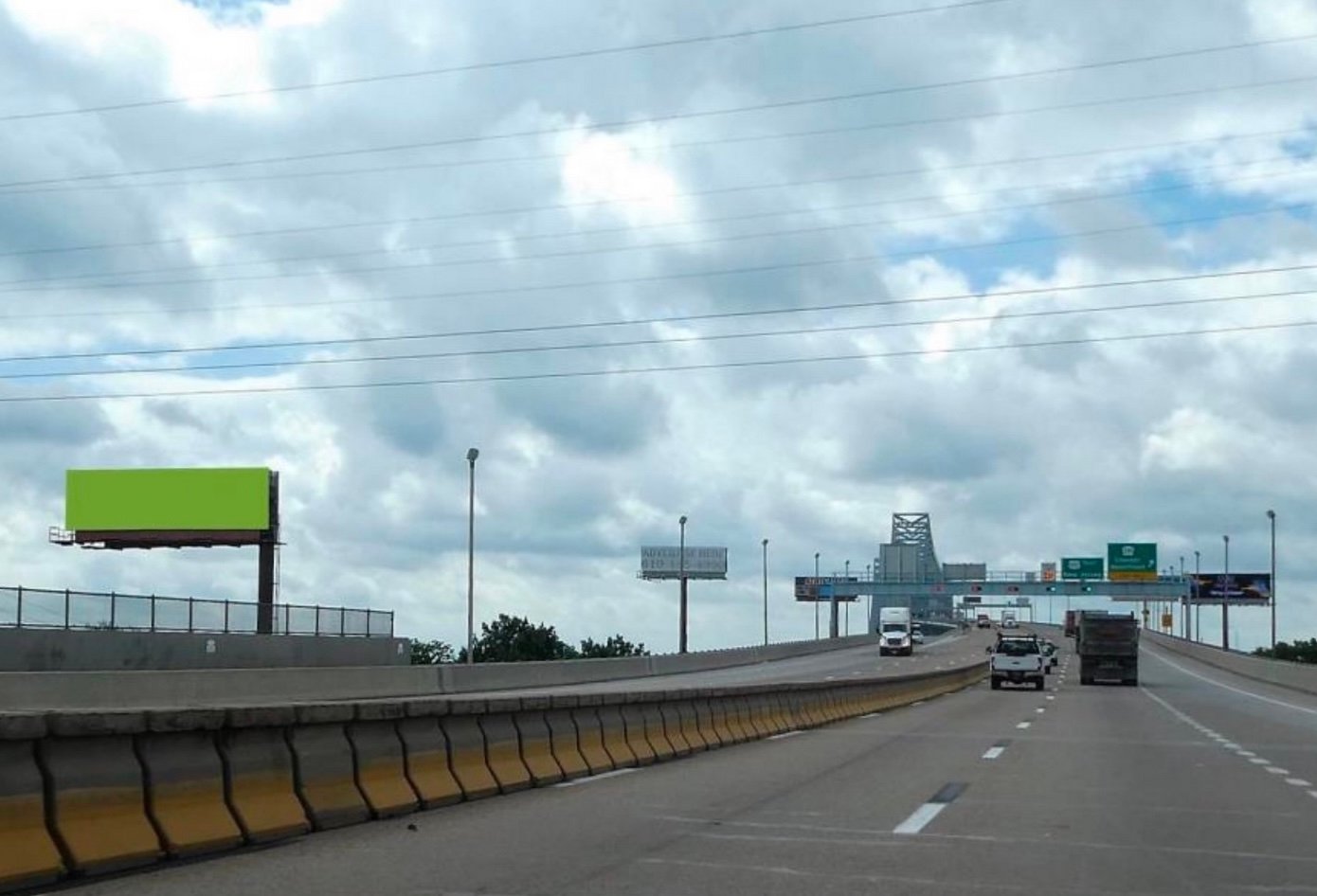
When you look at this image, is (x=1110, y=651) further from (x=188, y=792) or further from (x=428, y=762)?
(x=188, y=792)

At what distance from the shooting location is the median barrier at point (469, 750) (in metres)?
15.5

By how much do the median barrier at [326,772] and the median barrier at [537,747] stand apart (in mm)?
3760

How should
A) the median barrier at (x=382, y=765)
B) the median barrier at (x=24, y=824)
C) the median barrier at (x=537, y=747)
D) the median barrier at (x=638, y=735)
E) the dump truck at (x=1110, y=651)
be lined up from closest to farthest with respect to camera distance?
1. the median barrier at (x=24, y=824)
2. the median barrier at (x=382, y=765)
3. the median barrier at (x=537, y=747)
4. the median barrier at (x=638, y=735)
5. the dump truck at (x=1110, y=651)

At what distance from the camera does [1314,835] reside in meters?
14.3

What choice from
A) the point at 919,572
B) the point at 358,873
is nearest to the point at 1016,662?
the point at 358,873

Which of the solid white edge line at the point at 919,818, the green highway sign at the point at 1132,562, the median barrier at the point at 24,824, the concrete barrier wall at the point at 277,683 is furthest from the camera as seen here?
the green highway sign at the point at 1132,562

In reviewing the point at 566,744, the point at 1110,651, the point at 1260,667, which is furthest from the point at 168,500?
the point at 566,744

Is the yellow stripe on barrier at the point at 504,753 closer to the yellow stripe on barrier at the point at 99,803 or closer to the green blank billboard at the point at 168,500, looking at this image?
the yellow stripe on barrier at the point at 99,803

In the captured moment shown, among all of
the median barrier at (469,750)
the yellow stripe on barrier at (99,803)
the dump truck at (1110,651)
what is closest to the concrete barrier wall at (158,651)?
the median barrier at (469,750)

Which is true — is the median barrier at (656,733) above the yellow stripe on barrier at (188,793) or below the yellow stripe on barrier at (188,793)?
below

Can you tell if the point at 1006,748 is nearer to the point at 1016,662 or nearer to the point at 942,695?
the point at 942,695

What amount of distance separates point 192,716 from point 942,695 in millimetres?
45566

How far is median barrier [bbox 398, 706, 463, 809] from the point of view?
14.5 m

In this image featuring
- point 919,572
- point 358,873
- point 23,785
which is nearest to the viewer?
point 23,785
